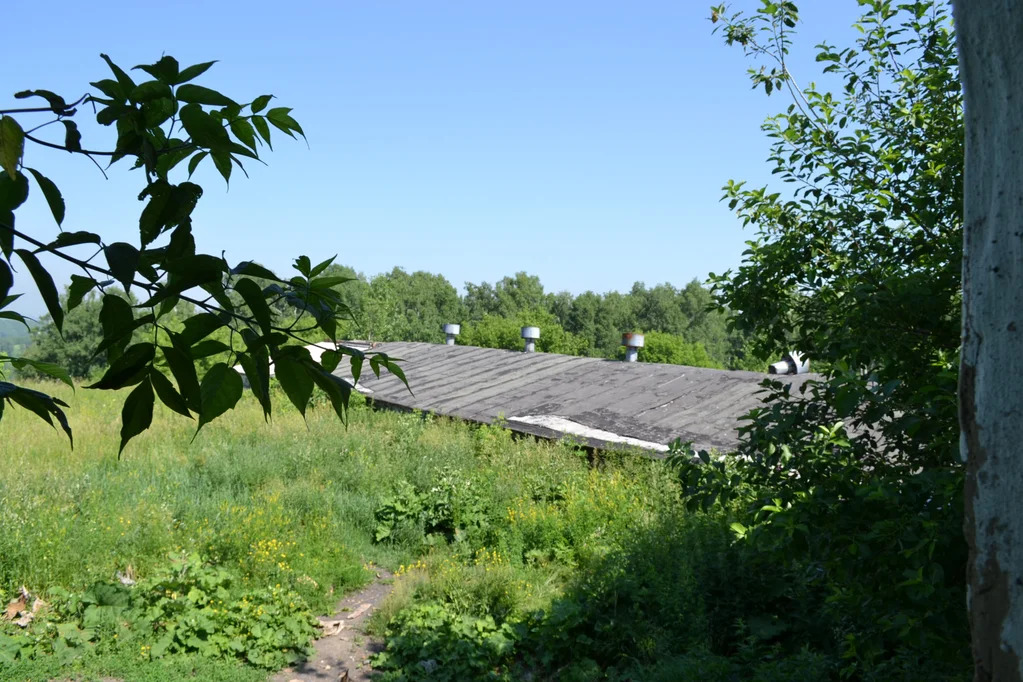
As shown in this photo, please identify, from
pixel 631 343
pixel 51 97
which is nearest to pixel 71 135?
pixel 51 97

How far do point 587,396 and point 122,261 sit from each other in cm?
1310

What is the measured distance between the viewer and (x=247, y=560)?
7379 mm

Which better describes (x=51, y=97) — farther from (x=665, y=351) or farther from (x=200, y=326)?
(x=665, y=351)

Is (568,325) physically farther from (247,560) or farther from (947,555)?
(947,555)

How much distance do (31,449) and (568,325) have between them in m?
55.0

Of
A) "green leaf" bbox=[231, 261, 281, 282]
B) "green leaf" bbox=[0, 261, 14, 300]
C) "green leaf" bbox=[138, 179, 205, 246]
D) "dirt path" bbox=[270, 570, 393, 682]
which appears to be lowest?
"dirt path" bbox=[270, 570, 393, 682]

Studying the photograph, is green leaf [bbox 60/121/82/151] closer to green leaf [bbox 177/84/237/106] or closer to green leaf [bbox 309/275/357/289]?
green leaf [bbox 177/84/237/106]

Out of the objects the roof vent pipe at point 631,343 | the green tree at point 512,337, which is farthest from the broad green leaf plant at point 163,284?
the green tree at point 512,337

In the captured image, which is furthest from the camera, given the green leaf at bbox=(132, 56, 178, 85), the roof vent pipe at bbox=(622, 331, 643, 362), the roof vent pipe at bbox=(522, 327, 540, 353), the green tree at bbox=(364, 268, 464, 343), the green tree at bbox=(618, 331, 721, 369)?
the green tree at bbox=(364, 268, 464, 343)

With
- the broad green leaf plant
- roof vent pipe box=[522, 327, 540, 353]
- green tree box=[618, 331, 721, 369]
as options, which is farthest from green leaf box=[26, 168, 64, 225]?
green tree box=[618, 331, 721, 369]

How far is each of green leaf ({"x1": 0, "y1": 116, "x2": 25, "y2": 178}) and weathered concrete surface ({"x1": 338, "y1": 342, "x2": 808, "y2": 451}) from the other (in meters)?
8.36

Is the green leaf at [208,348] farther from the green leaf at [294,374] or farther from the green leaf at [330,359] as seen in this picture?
the green leaf at [330,359]

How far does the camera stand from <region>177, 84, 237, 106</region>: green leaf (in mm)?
1186

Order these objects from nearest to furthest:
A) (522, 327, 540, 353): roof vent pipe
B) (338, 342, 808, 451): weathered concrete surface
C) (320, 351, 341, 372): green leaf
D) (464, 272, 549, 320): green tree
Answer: (320, 351, 341, 372): green leaf, (338, 342, 808, 451): weathered concrete surface, (522, 327, 540, 353): roof vent pipe, (464, 272, 549, 320): green tree
